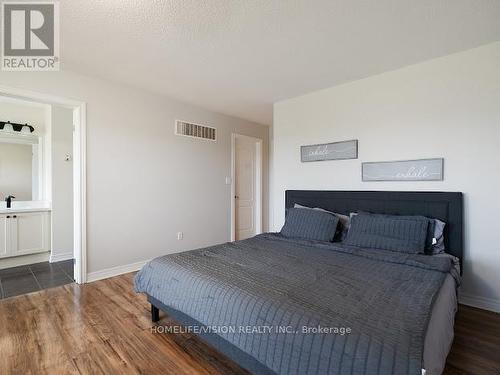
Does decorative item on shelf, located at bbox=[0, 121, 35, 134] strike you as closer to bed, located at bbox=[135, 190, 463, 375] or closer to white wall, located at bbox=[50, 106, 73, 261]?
white wall, located at bbox=[50, 106, 73, 261]

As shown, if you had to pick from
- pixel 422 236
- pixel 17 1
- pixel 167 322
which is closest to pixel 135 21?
pixel 17 1

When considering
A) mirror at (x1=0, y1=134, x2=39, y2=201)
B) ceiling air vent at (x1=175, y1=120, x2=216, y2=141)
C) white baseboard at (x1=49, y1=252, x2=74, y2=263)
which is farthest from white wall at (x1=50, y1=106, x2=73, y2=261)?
ceiling air vent at (x1=175, y1=120, x2=216, y2=141)

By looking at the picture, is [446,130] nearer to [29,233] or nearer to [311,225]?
[311,225]

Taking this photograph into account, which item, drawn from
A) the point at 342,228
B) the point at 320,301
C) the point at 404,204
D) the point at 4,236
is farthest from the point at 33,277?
the point at 404,204

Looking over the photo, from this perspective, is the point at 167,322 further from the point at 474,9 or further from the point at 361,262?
the point at 474,9

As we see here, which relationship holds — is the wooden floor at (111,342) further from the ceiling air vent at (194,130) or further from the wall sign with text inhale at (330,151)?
the ceiling air vent at (194,130)

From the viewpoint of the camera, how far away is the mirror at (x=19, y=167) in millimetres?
3812

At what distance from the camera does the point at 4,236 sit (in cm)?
342

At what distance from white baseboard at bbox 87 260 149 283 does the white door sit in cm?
193

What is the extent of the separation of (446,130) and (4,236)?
5.36 metres

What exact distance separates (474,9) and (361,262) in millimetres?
1974

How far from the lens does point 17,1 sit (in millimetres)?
1776

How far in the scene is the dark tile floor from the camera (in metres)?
2.73

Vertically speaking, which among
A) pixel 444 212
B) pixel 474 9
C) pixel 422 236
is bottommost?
pixel 422 236
